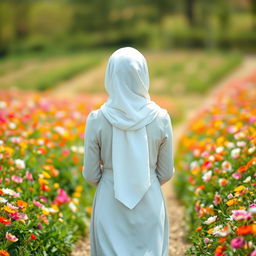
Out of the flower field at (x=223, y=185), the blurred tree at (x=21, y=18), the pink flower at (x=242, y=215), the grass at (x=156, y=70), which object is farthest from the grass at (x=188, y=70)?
the pink flower at (x=242, y=215)

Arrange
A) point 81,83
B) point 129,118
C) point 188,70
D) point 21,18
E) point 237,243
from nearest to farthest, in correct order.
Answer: point 237,243
point 129,118
point 81,83
point 188,70
point 21,18

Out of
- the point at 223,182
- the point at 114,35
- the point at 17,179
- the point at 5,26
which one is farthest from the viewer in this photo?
the point at 114,35

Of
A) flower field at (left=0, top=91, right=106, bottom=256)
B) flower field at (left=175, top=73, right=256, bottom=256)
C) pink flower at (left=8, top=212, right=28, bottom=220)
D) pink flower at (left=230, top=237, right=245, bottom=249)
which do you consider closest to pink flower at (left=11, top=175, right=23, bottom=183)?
flower field at (left=0, top=91, right=106, bottom=256)

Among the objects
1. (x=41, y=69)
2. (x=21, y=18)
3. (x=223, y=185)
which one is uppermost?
(x=223, y=185)

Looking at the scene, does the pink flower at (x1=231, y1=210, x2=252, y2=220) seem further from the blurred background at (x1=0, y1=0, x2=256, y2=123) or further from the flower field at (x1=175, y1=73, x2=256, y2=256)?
the blurred background at (x1=0, y1=0, x2=256, y2=123)

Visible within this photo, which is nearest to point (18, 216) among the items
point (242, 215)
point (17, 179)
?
point (17, 179)

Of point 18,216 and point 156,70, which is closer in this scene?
point 18,216

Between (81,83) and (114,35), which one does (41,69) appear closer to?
(81,83)

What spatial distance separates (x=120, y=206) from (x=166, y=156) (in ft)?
1.31

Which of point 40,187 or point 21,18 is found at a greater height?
point 40,187

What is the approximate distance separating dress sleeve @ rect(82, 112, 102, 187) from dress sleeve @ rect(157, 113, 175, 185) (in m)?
0.36

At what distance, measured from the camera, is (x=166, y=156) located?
124 inches

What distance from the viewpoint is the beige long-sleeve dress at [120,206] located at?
3.04m

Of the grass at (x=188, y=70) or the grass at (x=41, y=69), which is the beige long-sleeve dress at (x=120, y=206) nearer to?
the grass at (x=188, y=70)
